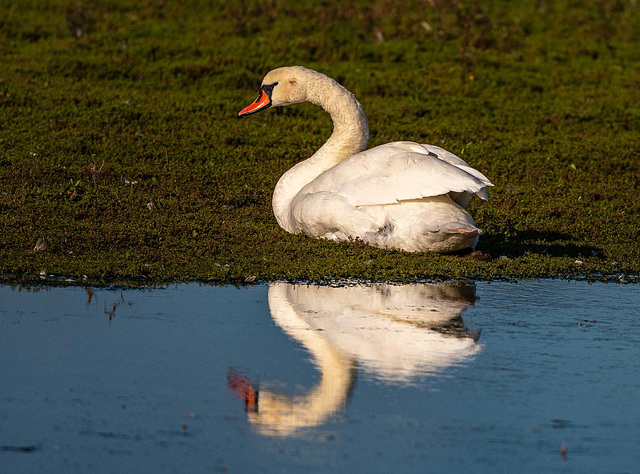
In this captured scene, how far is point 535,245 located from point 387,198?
5.99ft

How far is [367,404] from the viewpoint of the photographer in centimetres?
496

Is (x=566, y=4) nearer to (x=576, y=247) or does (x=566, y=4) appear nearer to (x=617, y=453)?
(x=576, y=247)

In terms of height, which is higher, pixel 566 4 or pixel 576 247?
pixel 566 4

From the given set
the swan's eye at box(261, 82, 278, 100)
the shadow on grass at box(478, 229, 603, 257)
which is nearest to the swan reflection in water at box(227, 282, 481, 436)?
the shadow on grass at box(478, 229, 603, 257)

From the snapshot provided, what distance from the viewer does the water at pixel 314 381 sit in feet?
14.3

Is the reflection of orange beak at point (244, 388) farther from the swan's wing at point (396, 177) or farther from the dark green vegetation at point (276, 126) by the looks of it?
the swan's wing at point (396, 177)

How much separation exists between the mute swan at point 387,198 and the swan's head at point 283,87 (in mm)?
798

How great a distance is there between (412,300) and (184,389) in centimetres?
253

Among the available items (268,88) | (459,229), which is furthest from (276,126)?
(459,229)

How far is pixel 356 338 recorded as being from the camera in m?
6.12

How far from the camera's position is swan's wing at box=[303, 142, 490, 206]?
836 centimetres

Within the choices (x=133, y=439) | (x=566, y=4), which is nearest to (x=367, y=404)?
(x=133, y=439)

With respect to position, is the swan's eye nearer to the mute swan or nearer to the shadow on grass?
the mute swan

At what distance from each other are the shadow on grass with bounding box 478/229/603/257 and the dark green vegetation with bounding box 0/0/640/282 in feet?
0.13
